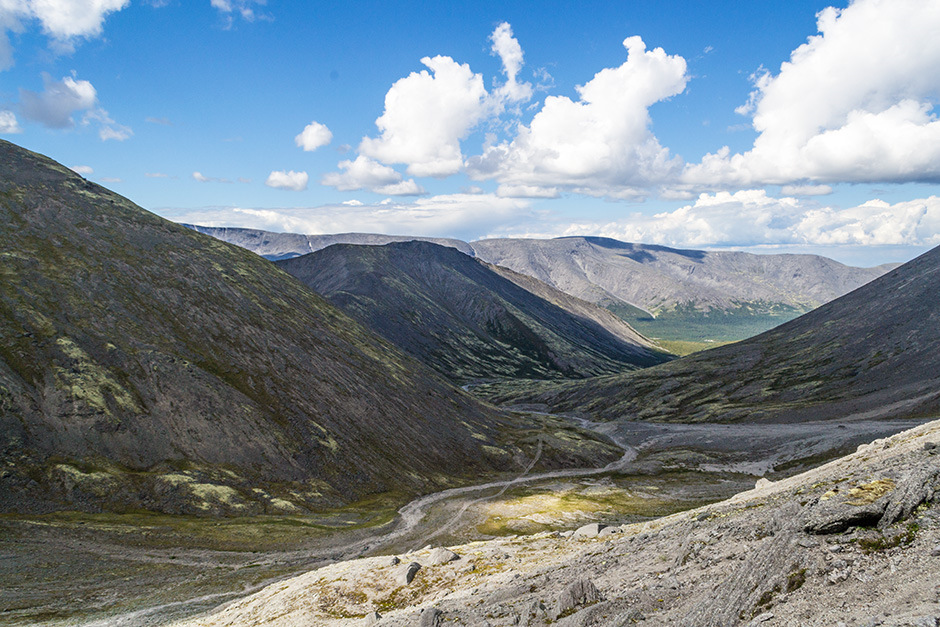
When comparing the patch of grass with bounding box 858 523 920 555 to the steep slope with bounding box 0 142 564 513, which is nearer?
the patch of grass with bounding box 858 523 920 555

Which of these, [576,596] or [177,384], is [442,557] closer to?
[576,596]

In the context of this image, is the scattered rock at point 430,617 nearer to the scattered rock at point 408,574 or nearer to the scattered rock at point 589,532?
the scattered rock at point 408,574

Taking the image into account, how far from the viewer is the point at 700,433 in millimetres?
172375

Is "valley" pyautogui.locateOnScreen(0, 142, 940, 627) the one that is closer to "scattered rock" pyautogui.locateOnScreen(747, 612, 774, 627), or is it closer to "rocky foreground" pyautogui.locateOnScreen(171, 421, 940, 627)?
"rocky foreground" pyautogui.locateOnScreen(171, 421, 940, 627)

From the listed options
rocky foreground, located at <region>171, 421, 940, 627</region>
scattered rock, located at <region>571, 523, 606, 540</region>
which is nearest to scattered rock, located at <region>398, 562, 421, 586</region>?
rocky foreground, located at <region>171, 421, 940, 627</region>

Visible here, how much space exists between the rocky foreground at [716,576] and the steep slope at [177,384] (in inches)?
2225

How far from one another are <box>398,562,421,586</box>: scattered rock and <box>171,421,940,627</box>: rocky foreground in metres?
0.10

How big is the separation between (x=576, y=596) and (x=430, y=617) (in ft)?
28.8

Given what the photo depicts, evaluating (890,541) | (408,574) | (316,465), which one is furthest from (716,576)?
(316,465)

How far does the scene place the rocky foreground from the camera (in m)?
18.0

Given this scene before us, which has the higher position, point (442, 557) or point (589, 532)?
point (442, 557)

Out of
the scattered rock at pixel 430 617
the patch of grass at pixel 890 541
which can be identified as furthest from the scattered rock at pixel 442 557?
the patch of grass at pixel 890 541

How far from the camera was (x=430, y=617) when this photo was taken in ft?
93.8

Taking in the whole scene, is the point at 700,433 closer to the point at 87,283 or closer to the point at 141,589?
the point at 141,589
